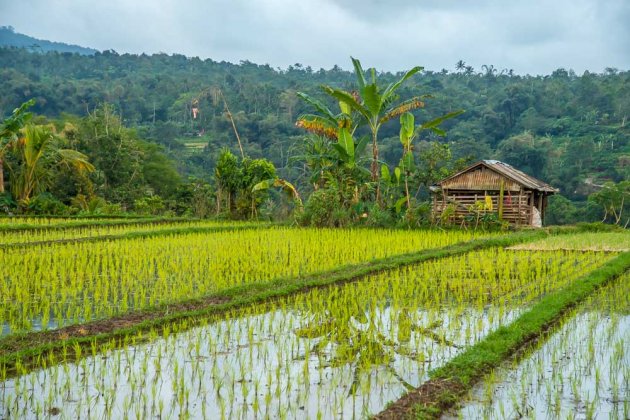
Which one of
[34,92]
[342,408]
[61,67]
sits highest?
[61,67]

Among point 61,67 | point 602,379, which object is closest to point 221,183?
point 602,379

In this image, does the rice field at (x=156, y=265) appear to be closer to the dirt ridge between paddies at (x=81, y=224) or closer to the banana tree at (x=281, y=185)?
the banana tree at (x=281, y=185)

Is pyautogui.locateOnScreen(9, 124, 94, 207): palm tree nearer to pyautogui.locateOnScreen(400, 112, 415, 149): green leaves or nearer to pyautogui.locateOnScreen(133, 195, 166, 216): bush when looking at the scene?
pyautogui.locateOnScreen(133, 195, 166, 216): bush

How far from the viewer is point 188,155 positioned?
39.6 metres

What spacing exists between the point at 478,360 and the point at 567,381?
595mm

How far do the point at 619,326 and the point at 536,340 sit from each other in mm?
1125

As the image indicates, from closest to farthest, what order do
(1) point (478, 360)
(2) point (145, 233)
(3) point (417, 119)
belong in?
(1) point (478, 360) < (2) point (145, 233) < (3) point (417, 119)

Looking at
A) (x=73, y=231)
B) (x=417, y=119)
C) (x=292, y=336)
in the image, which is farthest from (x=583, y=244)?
(x=417, y=119)

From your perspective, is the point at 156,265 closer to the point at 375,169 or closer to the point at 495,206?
the point at 375,169

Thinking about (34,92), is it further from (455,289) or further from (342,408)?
(342,408)

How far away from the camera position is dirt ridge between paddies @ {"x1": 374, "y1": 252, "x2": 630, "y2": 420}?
4.12 metres

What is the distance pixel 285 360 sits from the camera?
17.5ft

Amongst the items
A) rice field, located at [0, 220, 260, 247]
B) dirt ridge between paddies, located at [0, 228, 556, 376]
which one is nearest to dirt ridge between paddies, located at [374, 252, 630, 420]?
dirt ridge between paddies, located at [0, 228, 556, 376]

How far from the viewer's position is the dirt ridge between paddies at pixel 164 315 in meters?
5.34
